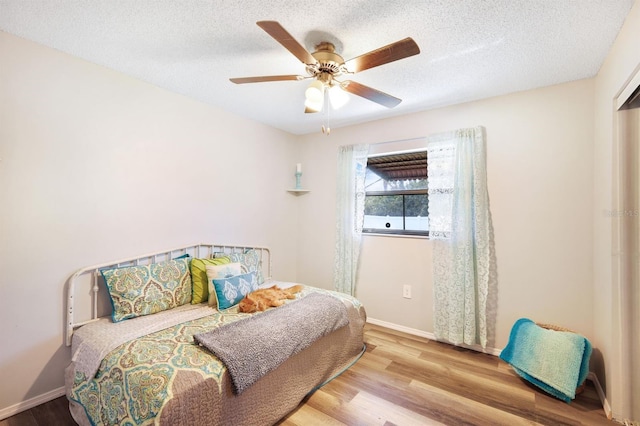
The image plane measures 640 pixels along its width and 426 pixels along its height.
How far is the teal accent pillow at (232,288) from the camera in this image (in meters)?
2.31

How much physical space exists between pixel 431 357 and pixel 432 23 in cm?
260

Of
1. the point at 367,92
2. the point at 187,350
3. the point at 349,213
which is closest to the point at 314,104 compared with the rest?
the point at 367,92

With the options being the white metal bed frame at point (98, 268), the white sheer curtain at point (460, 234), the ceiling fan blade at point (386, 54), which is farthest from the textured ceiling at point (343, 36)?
the white metal bed frame at point (98, 268)

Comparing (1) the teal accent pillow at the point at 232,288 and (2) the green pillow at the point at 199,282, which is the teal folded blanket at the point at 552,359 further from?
(2) the green pillow at the point at 199,282

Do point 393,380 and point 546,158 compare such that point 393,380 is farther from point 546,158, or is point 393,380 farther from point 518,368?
point 546,158

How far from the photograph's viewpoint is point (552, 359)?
6.95 ft

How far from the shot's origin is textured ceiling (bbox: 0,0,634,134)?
1.56 m

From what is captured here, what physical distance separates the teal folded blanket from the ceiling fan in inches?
83.8

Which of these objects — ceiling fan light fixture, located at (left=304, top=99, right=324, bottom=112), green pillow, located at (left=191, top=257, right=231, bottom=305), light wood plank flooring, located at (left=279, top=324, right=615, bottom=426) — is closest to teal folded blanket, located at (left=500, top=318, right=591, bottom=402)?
light wood plank flooring, located at (left=279, top=324, right=615, bottom=426)

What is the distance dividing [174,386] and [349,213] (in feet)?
8.38

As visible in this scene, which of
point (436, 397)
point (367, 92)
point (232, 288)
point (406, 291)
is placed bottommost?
point (436, 397)

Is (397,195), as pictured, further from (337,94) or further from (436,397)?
(436,397)

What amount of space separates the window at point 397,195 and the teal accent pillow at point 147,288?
211cm

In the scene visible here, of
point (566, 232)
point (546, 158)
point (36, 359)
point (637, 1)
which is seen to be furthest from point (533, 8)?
point (36, 359)
